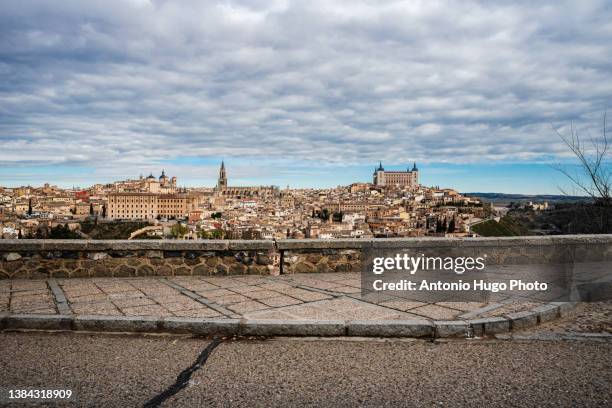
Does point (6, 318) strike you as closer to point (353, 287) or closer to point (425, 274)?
point (353, 287)

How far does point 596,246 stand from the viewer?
795cm

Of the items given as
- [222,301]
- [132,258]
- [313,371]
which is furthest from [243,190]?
[313,371]

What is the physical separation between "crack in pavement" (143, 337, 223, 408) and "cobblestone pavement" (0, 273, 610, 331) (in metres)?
0.80

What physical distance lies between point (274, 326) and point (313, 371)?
1.01 metres

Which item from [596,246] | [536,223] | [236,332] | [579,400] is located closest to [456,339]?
[579,400]

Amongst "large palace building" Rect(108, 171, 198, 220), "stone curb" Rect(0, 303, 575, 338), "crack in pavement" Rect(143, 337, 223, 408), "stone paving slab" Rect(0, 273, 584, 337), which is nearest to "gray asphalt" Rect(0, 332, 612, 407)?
"crack in pavement" Rect(143, 337, 223, 408)

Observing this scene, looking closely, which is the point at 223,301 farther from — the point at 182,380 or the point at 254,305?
the point at 182,380

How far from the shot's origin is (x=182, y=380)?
3.04 m

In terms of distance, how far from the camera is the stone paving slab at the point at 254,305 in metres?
4.26

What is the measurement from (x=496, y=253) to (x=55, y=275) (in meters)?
7.39

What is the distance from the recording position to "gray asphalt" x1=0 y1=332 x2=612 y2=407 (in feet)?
8.98

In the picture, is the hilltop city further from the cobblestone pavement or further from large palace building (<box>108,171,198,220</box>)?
the cobblestone pavement

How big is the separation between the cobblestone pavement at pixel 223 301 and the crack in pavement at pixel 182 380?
2.61 feet

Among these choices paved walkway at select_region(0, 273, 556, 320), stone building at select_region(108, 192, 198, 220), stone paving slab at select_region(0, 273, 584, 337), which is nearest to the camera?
stone paving slab at select_region(0, 273, 584, 337)
